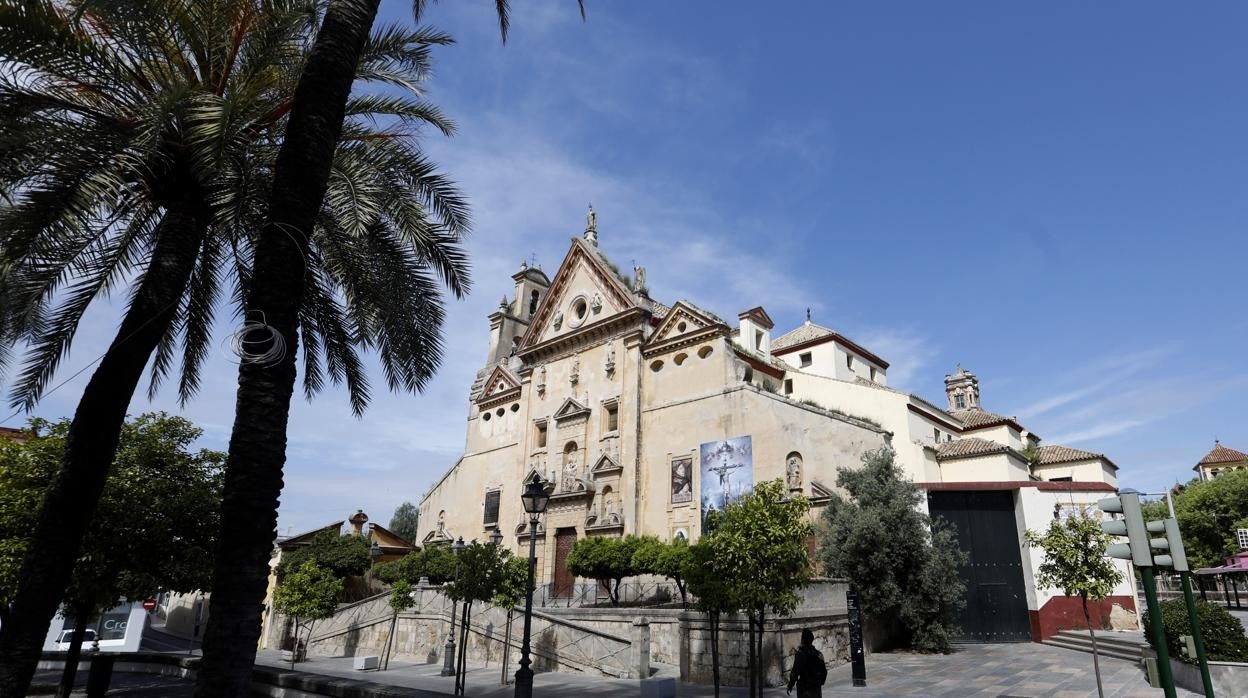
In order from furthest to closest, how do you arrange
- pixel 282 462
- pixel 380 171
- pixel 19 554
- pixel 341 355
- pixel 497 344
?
pixel 497 344
pixel 19 554
pixel 341 355
pixel 380 171
pixel 282 462

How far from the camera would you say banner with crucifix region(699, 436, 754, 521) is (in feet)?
90.0

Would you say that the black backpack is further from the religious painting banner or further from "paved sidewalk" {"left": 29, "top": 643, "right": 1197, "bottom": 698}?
the religious painting banner

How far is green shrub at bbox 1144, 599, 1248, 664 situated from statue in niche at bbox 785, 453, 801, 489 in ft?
38.7

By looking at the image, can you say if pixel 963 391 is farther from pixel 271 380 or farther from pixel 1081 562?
pixel 271 380

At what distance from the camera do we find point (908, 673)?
16.9 metres

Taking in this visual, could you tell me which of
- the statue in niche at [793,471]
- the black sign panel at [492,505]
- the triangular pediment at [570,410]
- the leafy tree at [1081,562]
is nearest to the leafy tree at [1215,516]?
the statue in niche at [793,471]

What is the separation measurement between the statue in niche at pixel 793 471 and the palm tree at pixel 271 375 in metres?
21.5

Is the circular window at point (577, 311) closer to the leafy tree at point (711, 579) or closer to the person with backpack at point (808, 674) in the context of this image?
the leafy tree at point (711, 579)

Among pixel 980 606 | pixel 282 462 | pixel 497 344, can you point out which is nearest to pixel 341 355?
pixel 282 462

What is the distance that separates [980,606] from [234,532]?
23.6 m

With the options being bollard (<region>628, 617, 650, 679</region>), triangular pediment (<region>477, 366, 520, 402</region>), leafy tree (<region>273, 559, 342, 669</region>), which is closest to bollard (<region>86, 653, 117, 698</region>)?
bollard (<region>628, 617, 650, 679</region>)

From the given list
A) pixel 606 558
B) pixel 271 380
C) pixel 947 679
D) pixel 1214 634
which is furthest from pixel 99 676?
pixel 1214 634

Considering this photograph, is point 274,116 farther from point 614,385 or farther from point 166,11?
point 614,385

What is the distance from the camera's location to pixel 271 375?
6.51 m
